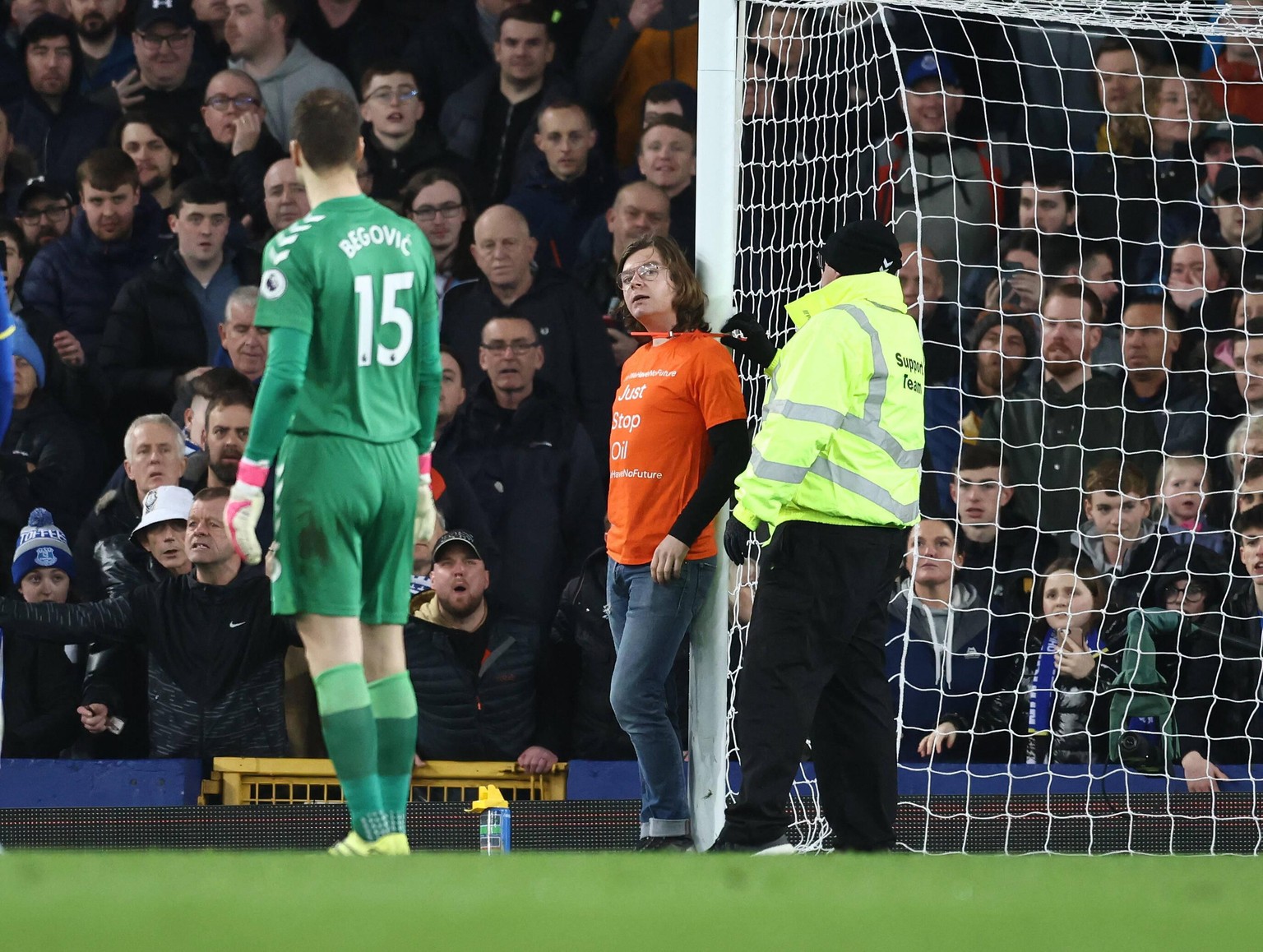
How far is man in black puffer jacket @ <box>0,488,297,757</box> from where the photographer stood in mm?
6125

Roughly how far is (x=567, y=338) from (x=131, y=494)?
204 centimetres

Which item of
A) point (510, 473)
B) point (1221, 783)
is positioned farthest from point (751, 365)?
point (1221, 783)

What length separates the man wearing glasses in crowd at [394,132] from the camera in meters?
7.16

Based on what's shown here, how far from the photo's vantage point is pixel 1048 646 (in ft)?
20.9

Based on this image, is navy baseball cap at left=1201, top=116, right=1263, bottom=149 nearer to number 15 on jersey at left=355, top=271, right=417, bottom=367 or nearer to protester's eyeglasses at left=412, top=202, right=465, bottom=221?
protester's eyeglasses at left=412, top=202, right=465, bottom=221

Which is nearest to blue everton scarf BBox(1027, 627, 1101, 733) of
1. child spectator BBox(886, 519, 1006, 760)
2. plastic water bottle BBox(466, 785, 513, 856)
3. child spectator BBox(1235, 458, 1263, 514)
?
child spectator BBox(886, 519, 1006, 760)

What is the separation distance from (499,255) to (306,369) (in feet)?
12.4

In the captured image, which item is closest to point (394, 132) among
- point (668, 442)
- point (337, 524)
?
point (668, 442)

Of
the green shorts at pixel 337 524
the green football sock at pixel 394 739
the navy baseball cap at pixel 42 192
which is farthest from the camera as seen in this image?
the navy baseball cap at pixel 42 192

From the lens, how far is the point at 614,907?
2.03 metres

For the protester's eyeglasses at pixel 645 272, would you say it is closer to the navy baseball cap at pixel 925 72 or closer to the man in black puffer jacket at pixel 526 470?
the man in black puffer jacket at pixel 526 470

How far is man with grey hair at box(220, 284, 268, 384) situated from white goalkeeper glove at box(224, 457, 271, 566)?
149 inches

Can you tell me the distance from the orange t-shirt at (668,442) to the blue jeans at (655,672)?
77 mm

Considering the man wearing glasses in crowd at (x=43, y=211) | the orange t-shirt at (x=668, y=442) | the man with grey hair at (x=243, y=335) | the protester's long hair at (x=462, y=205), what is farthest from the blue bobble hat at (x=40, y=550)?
the orange t-shirt at (x=668, y=442)
